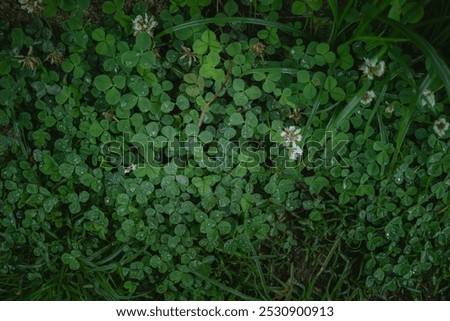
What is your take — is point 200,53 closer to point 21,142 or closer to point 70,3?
point 70,3

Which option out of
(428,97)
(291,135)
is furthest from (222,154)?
(428,97)

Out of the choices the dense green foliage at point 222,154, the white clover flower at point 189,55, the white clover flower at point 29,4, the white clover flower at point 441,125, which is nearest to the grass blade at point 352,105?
the dense green foliage at point 222,154

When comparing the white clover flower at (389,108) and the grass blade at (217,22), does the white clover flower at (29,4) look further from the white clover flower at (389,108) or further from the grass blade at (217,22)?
the white clover flower at (389,108)

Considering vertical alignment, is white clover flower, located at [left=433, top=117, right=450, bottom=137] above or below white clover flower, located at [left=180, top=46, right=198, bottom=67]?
below

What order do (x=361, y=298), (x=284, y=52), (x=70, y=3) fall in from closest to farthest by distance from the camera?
(x=70, y=3), (x=284, y=52), (x=361, y=298)

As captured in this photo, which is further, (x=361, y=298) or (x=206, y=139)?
(x=361, y=298)

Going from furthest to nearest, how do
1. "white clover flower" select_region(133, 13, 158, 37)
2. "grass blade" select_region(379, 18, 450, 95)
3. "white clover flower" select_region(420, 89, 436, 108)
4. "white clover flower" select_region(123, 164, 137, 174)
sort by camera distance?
"white clover flower" select_region(123, 164, 137, 174) < "white clover flower" select_region(133, 13, 158, 37) < "white clover flower" select_region(420, 89, 436, 108) < "grass blade" select_region(379, 18, 450, 95)

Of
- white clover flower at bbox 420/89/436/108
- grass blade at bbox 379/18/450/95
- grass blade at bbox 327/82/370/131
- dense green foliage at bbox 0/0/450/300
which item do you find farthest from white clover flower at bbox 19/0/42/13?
white clover flower at bbox 420/89/436/108

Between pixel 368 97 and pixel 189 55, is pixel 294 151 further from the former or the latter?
pixel 189 55

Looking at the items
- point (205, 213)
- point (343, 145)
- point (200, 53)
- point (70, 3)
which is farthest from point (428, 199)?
point (70, 3)

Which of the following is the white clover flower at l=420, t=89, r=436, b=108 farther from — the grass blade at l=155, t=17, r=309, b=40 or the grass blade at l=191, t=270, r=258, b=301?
the grass blade at l=191, t=270, r=258, b=301
